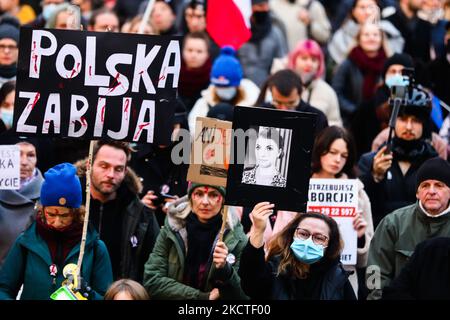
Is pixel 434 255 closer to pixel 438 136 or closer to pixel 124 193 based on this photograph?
pixel 124 193

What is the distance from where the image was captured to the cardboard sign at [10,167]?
37.3ft

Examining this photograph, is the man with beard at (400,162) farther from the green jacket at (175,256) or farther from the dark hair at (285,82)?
the green jacket at (175,256)

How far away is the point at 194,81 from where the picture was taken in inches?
611

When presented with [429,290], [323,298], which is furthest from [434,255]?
[323,298]

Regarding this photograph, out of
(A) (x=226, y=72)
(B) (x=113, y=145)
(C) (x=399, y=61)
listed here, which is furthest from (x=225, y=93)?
(B) (x=113, y=145)

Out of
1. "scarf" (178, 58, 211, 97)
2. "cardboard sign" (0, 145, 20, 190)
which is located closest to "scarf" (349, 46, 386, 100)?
"scarf" (178, 58, 211, 97)

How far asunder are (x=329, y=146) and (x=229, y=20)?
8.94ft

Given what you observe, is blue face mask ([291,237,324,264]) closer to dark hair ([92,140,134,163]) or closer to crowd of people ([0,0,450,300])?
crowd of people ([0,0,450,300])

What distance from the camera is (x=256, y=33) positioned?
54.1 feet

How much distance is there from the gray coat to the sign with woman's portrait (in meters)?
2.33

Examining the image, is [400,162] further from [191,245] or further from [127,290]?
[127,290]

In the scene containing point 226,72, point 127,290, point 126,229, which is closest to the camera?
point 127,290

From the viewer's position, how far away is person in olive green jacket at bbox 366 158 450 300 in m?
10.7

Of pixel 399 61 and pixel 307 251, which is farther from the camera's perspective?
pixel 399 61
